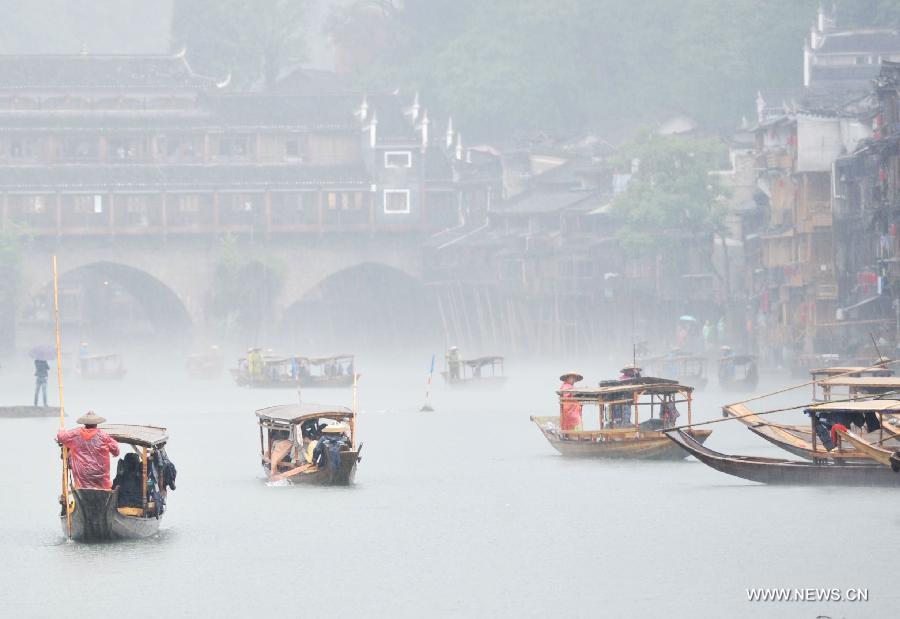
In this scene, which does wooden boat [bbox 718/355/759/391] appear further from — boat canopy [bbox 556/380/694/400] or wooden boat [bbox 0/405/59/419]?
boat canopy [bbox 556/380/694/400]

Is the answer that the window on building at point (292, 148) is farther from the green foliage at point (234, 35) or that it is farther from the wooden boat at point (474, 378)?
the wooden boat at point (474, 378)

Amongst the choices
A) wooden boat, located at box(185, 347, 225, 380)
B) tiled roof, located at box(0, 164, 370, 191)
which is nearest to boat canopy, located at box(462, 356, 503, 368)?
wooden boat, located at box(185, 347, 225, 380)

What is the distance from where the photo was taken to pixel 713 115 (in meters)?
101

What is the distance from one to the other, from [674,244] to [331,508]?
46.3 metres

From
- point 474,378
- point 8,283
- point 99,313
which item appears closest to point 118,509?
point 474,378

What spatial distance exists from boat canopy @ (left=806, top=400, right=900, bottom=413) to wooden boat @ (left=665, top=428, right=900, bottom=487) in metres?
1.44

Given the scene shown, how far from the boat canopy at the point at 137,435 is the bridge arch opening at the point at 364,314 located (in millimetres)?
62108

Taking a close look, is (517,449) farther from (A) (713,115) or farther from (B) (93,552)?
(A) (713,115)

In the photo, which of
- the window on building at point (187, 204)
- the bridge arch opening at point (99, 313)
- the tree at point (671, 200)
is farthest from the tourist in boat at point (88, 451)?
the bridge arch opening at point (99, 313)

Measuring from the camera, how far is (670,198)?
77.1 meters

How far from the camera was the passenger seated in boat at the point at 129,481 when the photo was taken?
28.4 meters

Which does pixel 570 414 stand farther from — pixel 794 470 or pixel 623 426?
pixel 794 470

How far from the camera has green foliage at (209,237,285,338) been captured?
88.1 metres

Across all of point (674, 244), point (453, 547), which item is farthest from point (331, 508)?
point (674, 244)
